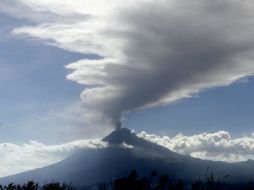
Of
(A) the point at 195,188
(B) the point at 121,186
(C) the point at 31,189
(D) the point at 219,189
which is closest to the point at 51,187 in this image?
(C) the point at 31,189

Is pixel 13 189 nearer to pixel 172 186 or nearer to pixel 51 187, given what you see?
pixel 51 187

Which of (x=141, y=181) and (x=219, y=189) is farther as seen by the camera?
(x=219, y=189)

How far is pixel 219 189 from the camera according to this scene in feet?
559

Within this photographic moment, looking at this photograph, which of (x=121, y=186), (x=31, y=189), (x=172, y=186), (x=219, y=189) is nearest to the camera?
(x=31, y=189)

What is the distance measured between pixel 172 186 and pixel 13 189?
223ft

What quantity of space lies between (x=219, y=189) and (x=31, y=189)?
94026 mm

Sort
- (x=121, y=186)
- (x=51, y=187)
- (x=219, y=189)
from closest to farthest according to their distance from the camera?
(x=51, y=187) < (x=121, y=186) < (x=219, y=189)

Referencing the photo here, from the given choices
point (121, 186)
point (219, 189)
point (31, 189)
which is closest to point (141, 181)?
point (121, 186)

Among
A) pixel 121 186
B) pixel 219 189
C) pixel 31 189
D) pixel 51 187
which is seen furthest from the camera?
pixel 219 189

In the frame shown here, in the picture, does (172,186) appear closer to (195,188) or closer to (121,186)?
(195,188)

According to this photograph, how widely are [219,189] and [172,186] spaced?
2740 cm

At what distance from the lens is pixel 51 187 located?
106 metres

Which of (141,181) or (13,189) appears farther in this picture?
(141,181)

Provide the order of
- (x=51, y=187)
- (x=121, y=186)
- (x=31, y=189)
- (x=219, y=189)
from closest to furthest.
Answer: (x=31, y=189) < (x=51, y=187) < (x=121, y=186) < (x=219, y=189)
